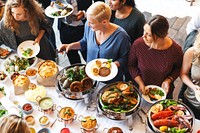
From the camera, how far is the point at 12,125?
4.97ft

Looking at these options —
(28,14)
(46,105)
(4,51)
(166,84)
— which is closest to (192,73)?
(166,84)

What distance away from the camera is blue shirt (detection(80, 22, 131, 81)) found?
2.27 metres

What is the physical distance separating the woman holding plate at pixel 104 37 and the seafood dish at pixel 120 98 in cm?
26

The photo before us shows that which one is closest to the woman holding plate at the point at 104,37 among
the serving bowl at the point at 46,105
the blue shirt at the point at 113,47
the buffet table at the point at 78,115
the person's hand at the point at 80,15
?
the blue shirt at the point at 113,47

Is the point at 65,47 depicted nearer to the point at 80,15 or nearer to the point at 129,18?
the point at 80,15

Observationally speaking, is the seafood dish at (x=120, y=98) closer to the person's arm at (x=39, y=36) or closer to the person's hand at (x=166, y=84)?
the person's hand at (x=166, y=84)

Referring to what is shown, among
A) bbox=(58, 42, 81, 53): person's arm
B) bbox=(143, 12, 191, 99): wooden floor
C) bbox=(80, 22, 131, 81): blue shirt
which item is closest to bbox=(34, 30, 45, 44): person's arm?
bbox=(58, 42, 81, 53): person's arm

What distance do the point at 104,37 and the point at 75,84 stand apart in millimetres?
464

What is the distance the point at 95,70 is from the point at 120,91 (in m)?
0.26

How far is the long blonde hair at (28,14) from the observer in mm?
2464

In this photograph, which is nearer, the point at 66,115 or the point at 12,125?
the point at 12,125

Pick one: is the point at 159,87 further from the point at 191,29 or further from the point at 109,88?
the point at 191,29

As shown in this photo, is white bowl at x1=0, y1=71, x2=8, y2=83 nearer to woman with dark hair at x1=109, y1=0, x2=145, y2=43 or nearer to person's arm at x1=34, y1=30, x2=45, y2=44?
person's arm at x1=34, y1=30, x2=45, y2=44

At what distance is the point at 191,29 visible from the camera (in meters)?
2.45
